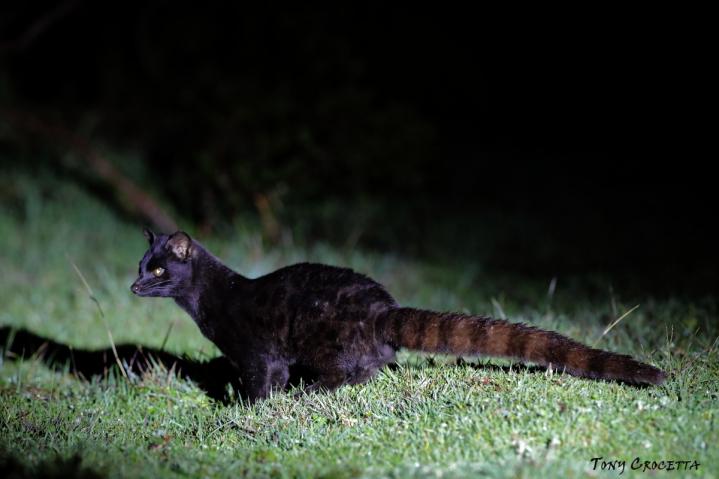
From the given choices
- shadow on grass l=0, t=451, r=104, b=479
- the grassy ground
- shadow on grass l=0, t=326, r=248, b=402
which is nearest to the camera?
shadow on grass l=0, t=451, r=104, b=479

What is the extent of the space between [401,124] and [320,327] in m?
8.34

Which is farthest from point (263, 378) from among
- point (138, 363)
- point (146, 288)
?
point (138, 363)

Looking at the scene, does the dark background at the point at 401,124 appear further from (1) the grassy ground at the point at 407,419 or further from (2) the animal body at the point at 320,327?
(2) the animal body at the point at 320,327

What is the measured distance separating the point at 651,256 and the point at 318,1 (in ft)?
20.0

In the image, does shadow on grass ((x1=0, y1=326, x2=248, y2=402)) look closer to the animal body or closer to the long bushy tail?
the animal body

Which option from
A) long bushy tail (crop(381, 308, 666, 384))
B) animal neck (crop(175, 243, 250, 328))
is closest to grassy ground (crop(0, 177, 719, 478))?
long bushy tail (crop(381, 308, 666, 384))

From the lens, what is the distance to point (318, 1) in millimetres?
11773

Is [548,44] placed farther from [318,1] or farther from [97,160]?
[97,160]

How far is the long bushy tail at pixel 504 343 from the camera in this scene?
12.3 ft

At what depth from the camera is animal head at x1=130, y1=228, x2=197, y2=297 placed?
4633mm

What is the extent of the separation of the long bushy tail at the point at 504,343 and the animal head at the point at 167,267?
129cm
